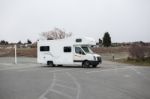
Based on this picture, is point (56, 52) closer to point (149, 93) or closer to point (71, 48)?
point (71, 48)

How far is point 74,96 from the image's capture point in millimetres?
10867

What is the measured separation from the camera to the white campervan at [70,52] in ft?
90.2

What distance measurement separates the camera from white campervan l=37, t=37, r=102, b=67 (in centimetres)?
2748

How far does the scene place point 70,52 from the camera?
28.3 meters

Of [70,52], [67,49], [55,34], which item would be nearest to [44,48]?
[67,49]

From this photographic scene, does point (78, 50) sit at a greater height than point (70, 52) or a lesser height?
greater

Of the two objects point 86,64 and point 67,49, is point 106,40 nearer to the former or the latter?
point 67,49

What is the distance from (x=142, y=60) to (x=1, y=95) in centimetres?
2798

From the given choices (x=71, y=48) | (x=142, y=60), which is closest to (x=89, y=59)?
(x=71, y=48)

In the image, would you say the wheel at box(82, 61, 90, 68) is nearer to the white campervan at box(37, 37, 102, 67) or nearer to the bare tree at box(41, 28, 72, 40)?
the white campervan at box(37, 37, 102, 67)

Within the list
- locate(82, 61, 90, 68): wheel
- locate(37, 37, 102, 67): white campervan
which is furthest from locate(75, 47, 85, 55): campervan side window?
locate(82, 61, 90, 68): wheel

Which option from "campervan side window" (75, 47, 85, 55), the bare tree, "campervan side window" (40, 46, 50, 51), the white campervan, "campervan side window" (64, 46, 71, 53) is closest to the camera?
the white campervan

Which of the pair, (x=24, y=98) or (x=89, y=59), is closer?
(x=24, y=98)

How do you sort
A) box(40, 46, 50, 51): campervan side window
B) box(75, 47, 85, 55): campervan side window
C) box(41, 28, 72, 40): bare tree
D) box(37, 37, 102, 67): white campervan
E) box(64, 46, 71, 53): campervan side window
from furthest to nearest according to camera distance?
box(41, 28, 72, 40): bare tree < box(40, 46, 50, 51): campervan side window < box(64, 46, 71, 53): campervan side window < box(75, 47, 85, 55): campervan side window < box(37, 37, 102, 67): white campervan
